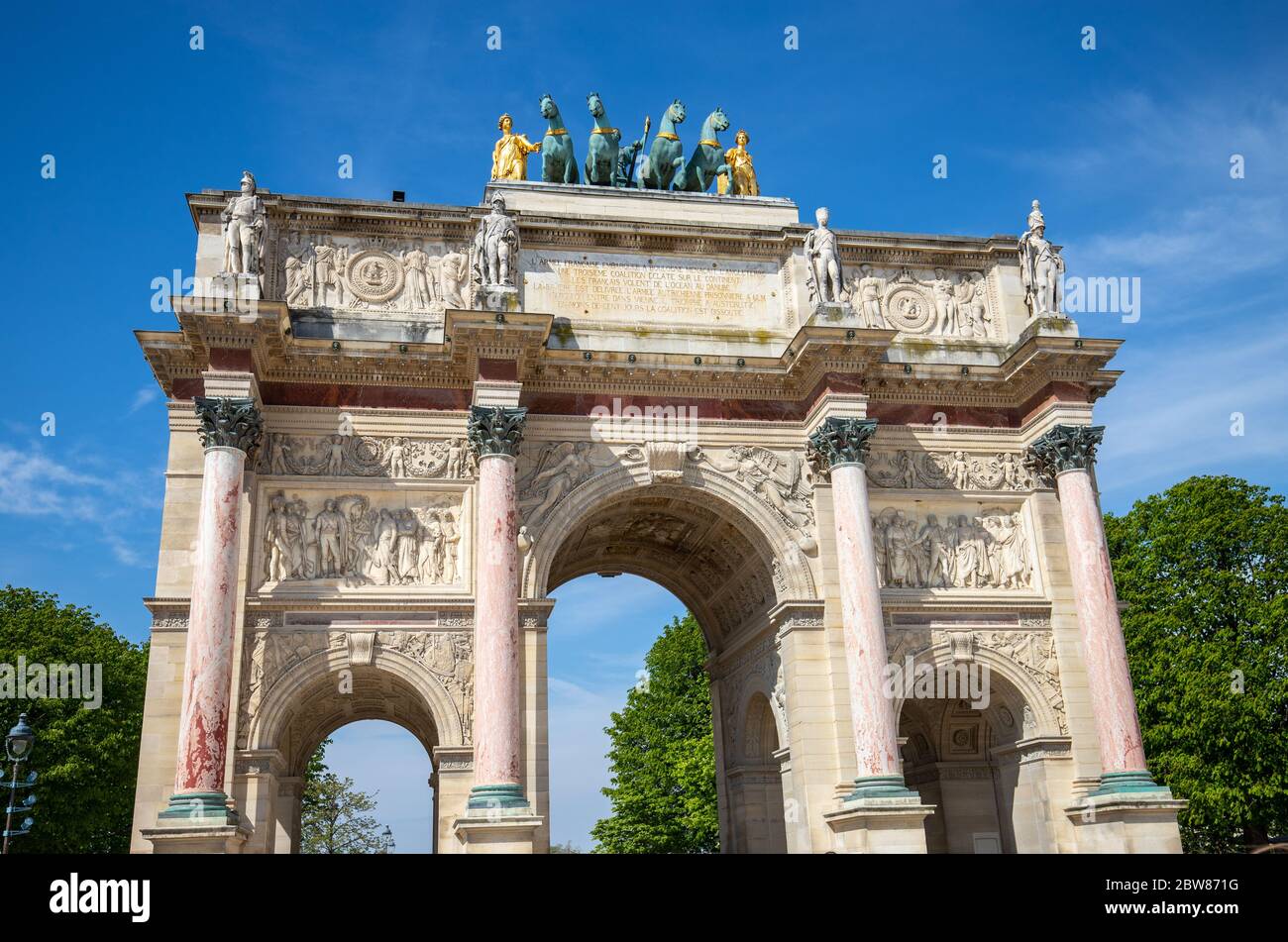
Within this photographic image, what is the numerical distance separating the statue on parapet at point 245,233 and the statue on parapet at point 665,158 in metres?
8.65

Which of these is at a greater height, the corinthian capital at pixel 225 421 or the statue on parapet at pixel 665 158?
the statue on parapet at pixel 665 158

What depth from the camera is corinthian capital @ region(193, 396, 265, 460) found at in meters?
20.5

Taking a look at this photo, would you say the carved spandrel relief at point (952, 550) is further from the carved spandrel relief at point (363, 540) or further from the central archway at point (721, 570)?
the carved spandrel relief at point (363, 540)

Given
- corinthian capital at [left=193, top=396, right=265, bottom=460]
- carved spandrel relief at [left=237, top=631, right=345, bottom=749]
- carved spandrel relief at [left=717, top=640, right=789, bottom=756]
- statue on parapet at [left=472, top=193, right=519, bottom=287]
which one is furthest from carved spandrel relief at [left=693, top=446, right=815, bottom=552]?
corinthian capital at [left=193, top=396, right=265, bottom=460]

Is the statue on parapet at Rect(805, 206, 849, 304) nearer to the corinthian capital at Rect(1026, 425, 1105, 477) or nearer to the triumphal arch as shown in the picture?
the triumphal arch

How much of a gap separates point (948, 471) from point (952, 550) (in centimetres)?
170

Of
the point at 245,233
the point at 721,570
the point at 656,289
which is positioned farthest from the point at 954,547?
the point at 245,233

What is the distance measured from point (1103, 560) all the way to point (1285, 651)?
45.2ft

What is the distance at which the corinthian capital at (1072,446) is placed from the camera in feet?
77.1

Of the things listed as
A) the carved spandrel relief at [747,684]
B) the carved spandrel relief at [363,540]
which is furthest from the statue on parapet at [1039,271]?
the carved spandrel relief at [363,540]

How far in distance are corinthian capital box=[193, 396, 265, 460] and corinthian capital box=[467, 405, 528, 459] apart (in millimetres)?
3901

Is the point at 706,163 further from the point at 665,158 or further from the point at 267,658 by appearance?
the point at 267,658

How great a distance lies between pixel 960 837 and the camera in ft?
80.3
